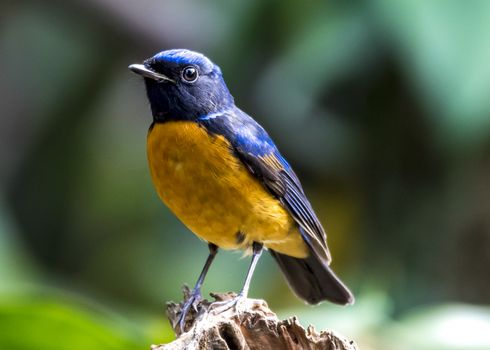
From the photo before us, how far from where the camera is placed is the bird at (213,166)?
166 inches

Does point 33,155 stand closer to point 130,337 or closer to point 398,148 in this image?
point 398,148

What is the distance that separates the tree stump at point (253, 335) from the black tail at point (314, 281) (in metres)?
1.44

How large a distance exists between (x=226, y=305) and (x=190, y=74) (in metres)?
1.13

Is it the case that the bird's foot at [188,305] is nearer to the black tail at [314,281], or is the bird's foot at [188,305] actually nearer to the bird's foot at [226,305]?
the bird's foot at [226,305]

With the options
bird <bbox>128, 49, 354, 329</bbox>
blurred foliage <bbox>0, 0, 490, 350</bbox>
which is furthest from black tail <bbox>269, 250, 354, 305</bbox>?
bird <bbox>128, 49, 354, 329</bbox>

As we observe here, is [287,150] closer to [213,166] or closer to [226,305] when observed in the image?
[213,166]

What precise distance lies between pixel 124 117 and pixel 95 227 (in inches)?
35.7

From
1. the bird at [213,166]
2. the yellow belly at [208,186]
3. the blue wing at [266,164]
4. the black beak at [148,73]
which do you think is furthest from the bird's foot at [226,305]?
the black beak at [148,73]

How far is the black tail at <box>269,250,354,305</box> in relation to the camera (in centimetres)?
497

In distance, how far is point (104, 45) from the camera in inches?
301

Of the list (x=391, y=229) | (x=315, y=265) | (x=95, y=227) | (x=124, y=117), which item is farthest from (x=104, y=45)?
(x=315, y=265)

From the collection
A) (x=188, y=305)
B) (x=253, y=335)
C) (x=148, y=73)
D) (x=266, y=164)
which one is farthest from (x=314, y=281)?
(x=253, y=335)

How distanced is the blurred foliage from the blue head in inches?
39.3

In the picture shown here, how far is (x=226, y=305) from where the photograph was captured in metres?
3.89
